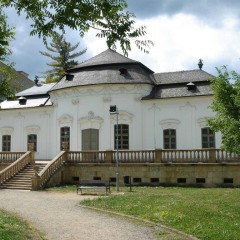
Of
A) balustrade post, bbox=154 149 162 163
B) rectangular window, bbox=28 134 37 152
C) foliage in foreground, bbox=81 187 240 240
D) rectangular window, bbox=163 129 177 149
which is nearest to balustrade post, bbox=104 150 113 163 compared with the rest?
balustrade post, bbox=154 149 162 163

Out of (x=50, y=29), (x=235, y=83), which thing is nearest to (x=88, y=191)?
(x=235, y=83)

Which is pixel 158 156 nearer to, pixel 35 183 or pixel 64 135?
pixel 35 183

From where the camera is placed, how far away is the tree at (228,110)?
15.5 metres

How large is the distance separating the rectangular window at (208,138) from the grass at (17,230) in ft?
57.1

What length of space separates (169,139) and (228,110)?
446 inches

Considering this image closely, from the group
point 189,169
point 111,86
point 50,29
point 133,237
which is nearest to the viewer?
point 50,29

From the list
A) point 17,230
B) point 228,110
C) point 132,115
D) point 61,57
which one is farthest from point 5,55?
point 61,57

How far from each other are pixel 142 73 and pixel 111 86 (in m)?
2.82

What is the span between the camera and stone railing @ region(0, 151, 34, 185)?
76.3ft

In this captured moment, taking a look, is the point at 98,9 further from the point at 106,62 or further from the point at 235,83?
the point at 106,62

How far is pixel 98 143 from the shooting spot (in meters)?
28.0

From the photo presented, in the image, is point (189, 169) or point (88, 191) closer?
point (88, 191)

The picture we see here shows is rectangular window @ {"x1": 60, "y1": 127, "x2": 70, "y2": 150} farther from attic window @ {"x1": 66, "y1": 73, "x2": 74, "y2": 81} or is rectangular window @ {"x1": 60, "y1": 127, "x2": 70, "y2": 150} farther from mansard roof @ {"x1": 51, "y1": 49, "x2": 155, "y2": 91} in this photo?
Answer: attic window @ {"x1": 66, "y1": 73, "x2": 74, "y2": 81}

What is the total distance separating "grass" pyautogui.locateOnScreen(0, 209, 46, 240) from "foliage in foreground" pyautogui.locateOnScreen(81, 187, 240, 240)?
11.6ft
